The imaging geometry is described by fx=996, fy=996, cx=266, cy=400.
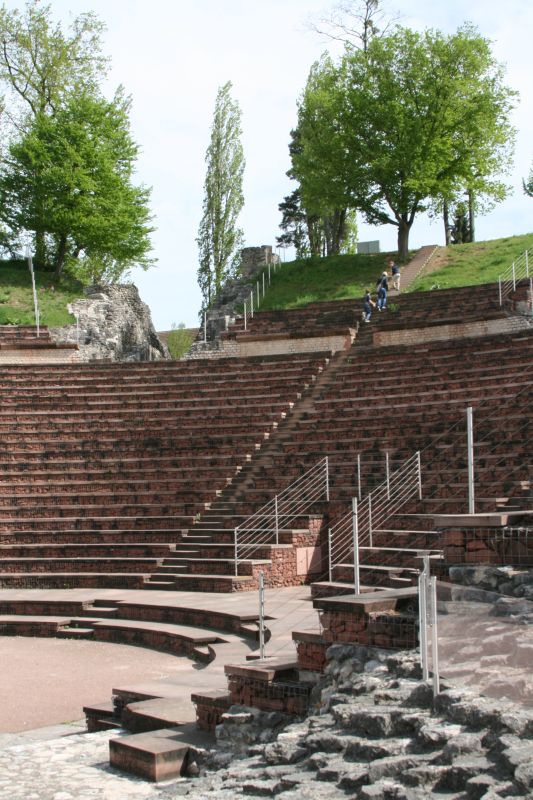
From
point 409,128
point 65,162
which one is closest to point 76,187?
point 65,162

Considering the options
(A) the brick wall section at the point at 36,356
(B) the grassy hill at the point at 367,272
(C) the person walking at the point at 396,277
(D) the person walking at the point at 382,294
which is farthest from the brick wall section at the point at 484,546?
(C) the person walking at the point at 396,277

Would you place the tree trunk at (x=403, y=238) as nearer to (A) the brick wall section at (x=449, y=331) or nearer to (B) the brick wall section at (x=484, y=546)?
(A) the brick wall section at (x=449, y=331)

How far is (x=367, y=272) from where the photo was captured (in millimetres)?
33781

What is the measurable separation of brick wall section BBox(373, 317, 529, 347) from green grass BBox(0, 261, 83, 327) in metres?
11.1

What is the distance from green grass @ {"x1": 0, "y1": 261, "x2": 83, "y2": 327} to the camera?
3058 cm

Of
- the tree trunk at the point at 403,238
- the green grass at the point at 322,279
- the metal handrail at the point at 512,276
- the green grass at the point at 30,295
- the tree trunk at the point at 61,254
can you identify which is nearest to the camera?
the metal handrail at the point at 512,276

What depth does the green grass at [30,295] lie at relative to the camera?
3058 centimetres

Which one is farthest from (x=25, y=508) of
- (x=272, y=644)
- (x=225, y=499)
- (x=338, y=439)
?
(x=272, y=644)

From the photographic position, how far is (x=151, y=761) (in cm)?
719

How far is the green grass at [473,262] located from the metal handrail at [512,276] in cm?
36

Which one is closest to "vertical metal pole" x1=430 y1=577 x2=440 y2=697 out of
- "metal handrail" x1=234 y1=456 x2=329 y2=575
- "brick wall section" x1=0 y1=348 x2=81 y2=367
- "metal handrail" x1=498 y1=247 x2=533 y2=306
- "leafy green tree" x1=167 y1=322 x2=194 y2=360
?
"metal handrail" x1=234 y1=456 x2=329 y2=575

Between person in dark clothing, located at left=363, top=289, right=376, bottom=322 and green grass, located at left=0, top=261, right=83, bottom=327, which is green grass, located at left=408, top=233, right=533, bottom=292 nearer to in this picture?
person in dark clothing, located at left=363, top=289, right=376, bottom=322

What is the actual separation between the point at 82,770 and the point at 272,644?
2.75m

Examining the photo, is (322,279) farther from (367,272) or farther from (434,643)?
(434,643)
